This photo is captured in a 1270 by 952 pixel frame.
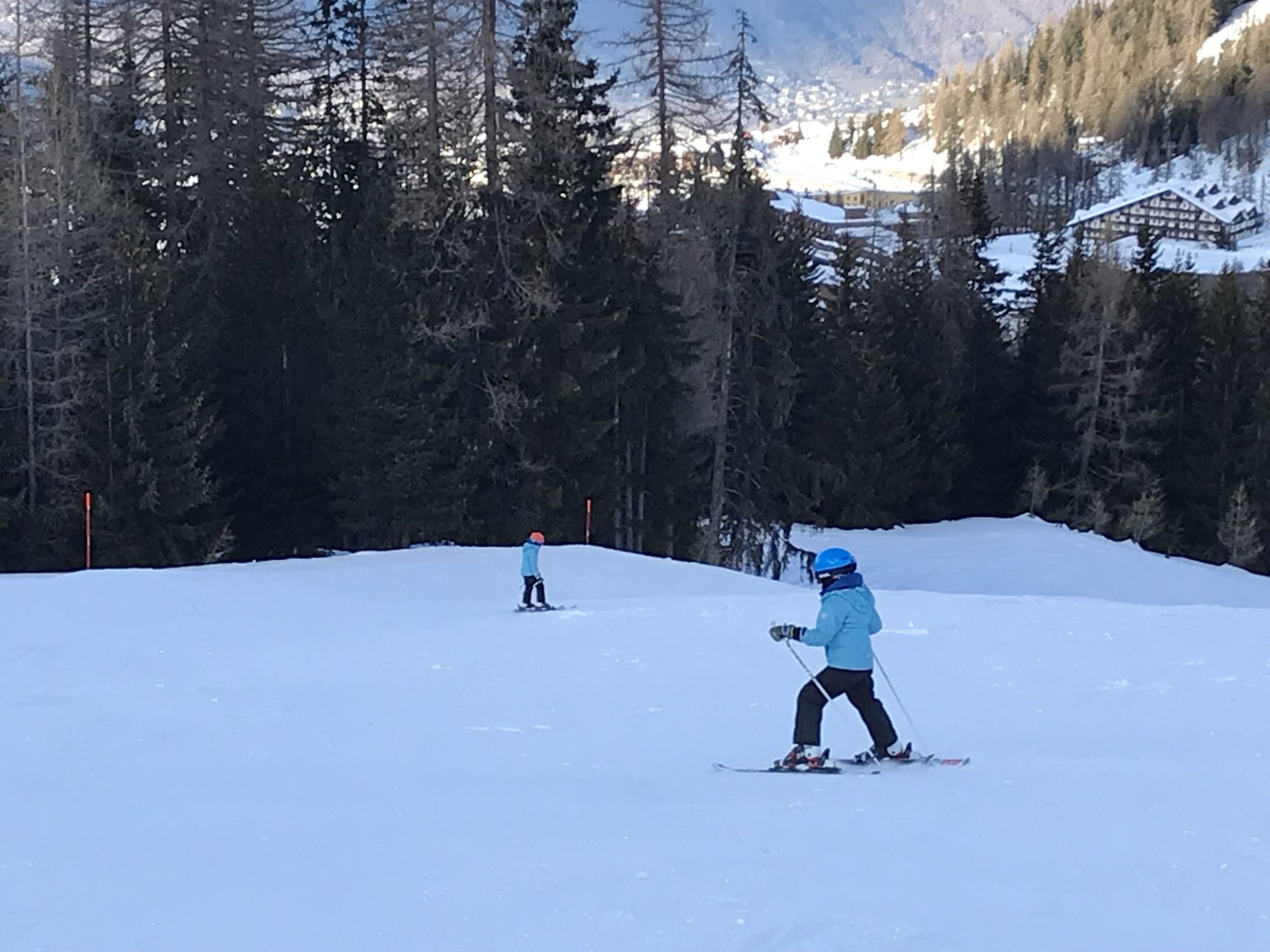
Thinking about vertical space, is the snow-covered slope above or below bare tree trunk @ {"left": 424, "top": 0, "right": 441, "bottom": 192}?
above

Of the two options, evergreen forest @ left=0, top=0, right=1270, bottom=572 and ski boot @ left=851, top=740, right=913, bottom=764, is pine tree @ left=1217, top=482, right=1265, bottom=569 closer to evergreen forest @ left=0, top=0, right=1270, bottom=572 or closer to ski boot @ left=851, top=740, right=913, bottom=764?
evergreen forest @ left=0, top=0, right=1270, bottom=572

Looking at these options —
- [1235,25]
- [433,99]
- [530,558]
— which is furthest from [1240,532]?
[1235,25]

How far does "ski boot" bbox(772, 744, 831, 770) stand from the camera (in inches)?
293

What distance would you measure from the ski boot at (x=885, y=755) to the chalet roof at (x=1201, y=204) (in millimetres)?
104250

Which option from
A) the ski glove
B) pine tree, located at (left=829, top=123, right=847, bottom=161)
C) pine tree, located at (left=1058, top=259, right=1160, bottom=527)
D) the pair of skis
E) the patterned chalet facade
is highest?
pine tree, located at (left=829, top=123, right=847, bottom=161)

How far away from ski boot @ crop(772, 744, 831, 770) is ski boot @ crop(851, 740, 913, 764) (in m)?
A: 0.26

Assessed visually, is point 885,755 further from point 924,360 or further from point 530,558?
point 924,360

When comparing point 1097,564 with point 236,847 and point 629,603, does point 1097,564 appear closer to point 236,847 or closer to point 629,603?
point 629,603

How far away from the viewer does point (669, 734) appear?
8.62 metres

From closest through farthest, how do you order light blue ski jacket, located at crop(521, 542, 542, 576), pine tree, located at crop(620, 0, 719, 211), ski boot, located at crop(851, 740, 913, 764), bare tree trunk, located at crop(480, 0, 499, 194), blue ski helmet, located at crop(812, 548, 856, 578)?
blue ski helmet, located at crop(812, 548, 856, 578), ski boot, located at crop(851, 740, 913, 764), light blue ski jacket, located at crop(521, 542, 542, 576), bare tree trunk, located at crop(480, 0, 499, 194), pine tree, located at crop(620, 0, 719, 211)

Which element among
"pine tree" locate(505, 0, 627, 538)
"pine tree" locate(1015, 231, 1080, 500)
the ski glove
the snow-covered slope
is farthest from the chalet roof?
the ski glove

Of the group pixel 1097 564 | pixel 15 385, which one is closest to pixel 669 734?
pixel 15 385

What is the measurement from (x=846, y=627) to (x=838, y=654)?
17 cm

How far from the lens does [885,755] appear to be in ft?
25.0
